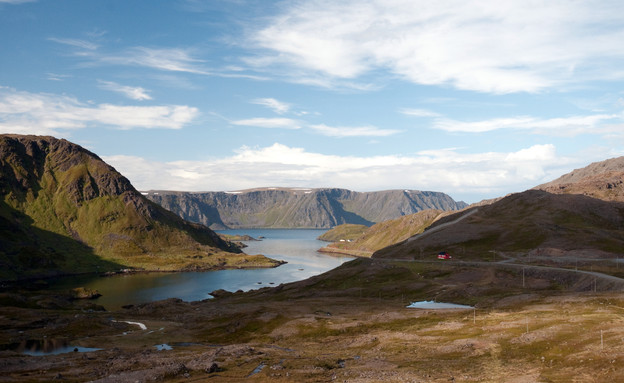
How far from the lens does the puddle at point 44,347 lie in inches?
4200

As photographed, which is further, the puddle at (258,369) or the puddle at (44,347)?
the puddle at (44,347)

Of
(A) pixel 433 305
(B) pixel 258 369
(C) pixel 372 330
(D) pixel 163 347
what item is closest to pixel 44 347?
(D) pixel 163 347

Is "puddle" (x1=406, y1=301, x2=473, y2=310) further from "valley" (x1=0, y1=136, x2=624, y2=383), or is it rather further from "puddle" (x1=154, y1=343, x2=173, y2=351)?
"puddle" (x1=154, y1=343, x2=173, y2=351)

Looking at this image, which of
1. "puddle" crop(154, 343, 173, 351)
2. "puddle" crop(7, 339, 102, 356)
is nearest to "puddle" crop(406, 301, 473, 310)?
"puddle" crop(154, 343, 173, 351)

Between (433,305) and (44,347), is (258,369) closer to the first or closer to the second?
(44,347)

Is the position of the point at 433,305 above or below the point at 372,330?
above

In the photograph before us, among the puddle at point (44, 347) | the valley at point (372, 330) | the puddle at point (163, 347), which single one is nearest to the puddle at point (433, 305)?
the valley at point (372, 330)

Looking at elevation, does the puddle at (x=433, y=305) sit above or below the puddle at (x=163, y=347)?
above

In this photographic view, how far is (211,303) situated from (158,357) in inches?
3637

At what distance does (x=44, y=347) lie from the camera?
111750 millimetres

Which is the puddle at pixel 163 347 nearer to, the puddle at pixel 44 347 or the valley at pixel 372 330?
the valley at pixel 372 330

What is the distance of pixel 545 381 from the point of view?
54125 mm

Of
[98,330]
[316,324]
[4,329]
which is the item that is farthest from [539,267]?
[4,329]

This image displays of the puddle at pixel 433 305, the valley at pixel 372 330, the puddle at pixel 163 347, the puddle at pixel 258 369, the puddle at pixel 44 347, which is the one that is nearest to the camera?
the valley at pixel 372 330
